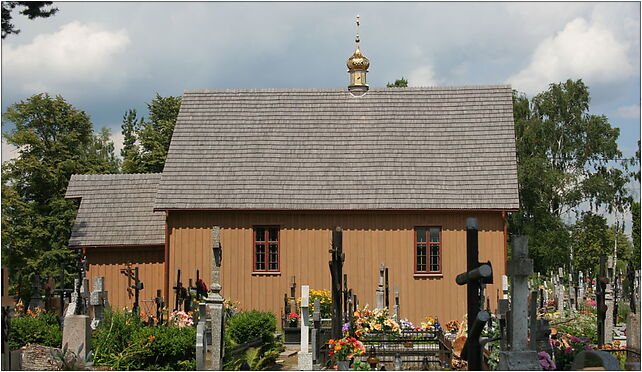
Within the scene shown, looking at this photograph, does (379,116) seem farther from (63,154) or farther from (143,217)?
(63,154)

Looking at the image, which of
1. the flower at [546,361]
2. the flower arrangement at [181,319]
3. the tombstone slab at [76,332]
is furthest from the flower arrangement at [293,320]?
the flower at [546,361]

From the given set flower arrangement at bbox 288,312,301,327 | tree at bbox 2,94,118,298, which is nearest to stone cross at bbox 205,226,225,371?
flower arrangement at bbox 288,312,301,327

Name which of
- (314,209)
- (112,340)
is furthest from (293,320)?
(112,340)

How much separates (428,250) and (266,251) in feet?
16.3

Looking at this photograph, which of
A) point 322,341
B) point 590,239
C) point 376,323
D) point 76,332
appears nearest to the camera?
point 76,332

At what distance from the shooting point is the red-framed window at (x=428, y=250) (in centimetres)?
2511

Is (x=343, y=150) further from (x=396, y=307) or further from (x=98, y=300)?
(x=98, y=300)

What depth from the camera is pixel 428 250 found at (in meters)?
→ 25.1

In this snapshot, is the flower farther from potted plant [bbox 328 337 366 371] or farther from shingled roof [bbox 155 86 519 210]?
shingled roof [bbox 155 86 519 210]

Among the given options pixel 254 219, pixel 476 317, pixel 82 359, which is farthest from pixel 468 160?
pixel 476 317

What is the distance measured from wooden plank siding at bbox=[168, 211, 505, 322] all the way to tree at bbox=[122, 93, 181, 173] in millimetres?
16322

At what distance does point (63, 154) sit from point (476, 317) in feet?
111

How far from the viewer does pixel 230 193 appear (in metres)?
25.8

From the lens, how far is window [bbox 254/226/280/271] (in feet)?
83.8
